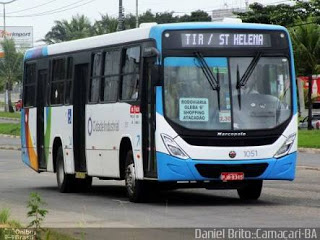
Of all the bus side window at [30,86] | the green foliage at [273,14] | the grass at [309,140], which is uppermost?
the green foliage at [273,14]

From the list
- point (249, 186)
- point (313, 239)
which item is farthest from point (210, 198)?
point (313, 239)

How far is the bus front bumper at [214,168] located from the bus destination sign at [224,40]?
1910 mm

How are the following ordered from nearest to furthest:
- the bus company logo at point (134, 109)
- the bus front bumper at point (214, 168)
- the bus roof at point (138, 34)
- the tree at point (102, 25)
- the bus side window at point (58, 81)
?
1. the bus front bumper at point (214, 168)
2. the bus roof at point (138, 34)
3. the bus company logo at point (134, 109)
4. the bus side window at point (58, 81)
5. the tree at point (102, 25)

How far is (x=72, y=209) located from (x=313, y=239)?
237 inches

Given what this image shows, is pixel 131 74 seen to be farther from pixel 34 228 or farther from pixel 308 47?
pixel 308 47

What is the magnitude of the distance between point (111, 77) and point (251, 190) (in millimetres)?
3306

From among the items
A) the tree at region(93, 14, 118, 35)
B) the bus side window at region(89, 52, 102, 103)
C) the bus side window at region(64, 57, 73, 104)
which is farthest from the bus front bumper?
the tree at region(93, 14, 118, 35)

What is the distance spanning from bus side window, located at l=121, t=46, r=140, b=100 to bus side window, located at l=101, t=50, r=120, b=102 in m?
0.36

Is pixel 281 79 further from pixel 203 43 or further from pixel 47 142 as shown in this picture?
pixel 47 142

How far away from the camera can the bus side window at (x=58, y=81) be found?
69.6 feet

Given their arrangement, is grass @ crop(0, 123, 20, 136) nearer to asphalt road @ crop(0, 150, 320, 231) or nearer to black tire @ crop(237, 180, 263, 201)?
asphalt road @ crop(0, 150, 320, 231)

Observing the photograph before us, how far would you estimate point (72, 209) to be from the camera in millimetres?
16625

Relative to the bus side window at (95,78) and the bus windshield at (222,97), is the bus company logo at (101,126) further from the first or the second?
the bus windshield at (222,97)

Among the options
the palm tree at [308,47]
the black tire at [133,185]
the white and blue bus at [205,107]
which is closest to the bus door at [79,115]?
the white and blue bus at [205,107]
